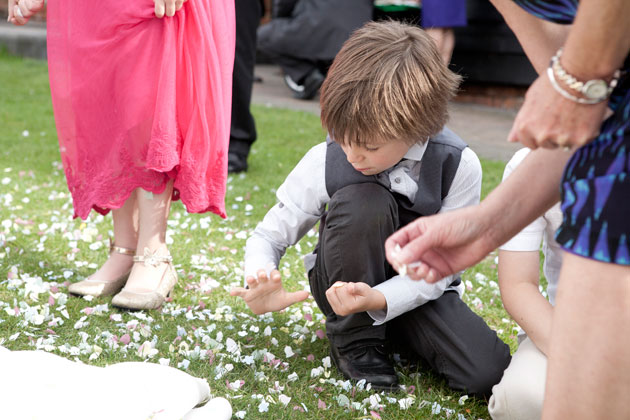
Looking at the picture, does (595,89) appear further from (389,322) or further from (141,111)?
(141,111)

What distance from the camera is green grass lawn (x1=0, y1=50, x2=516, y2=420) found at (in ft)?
6.27

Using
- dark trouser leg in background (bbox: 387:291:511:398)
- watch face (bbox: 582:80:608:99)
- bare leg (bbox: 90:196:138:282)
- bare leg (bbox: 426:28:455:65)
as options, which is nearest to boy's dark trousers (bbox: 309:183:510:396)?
dark trouser leg in background (bbox: 387:291:511:398)

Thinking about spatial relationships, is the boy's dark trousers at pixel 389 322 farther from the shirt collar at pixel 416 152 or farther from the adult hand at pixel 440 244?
the adult hand at pixel 440 244

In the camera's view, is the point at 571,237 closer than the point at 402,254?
Yes

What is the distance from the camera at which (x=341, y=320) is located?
79.8 inches

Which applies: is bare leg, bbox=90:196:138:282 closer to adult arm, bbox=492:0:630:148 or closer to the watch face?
adult arm, bbox=492:0:630:148

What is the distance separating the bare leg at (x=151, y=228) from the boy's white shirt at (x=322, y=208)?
0.59 meters

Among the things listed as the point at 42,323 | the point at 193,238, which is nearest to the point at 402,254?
the point at 42,323

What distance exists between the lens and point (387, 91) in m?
1.85

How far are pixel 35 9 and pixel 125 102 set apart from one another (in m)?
0.39

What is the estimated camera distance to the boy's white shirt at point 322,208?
6.34 feet

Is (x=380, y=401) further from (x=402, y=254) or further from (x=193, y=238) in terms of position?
(x=193, y=238)

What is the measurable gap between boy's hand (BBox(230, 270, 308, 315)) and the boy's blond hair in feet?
1.26

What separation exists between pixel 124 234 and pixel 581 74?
190cm
